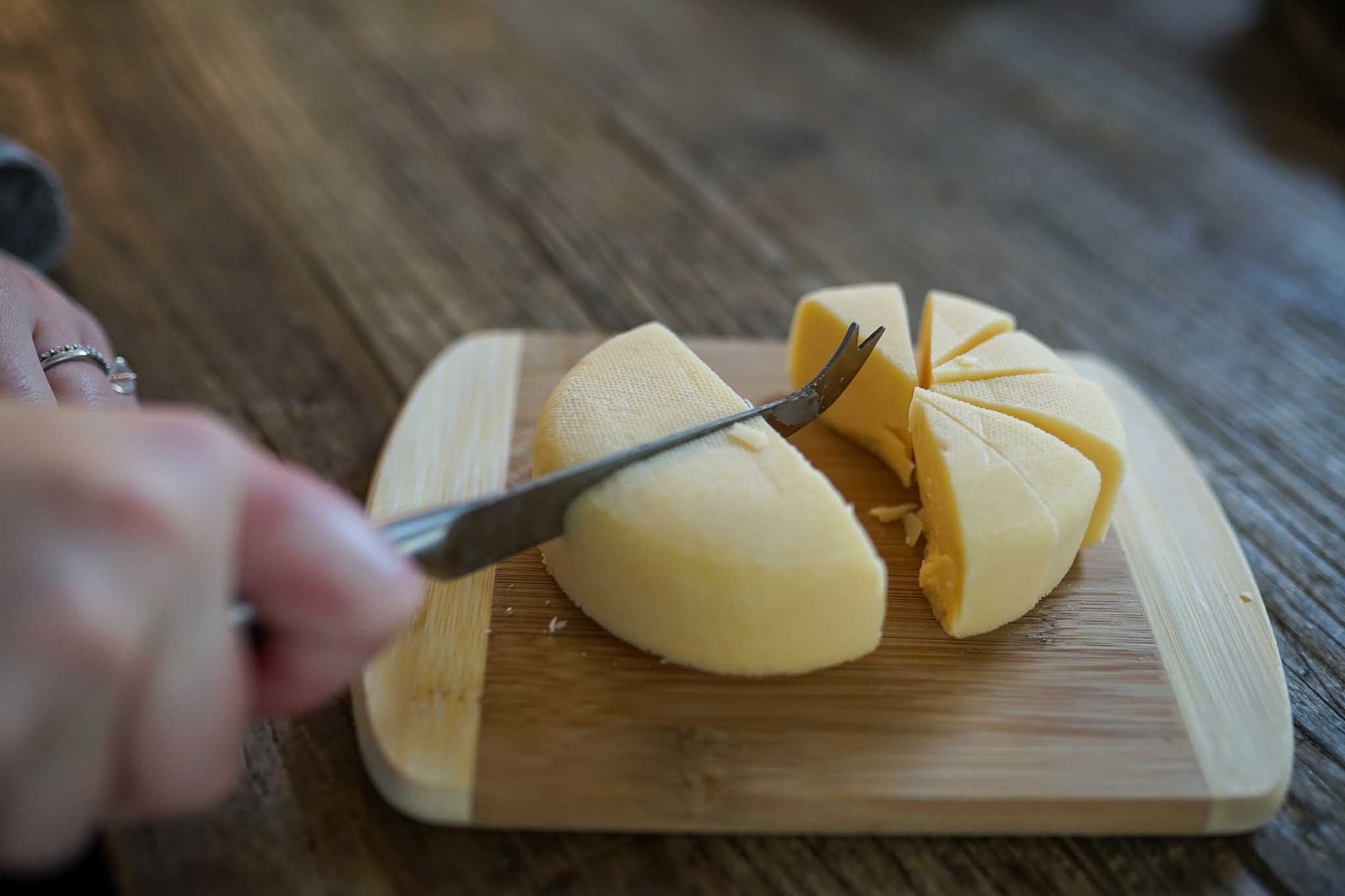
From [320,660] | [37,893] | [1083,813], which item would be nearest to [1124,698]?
[1083,813]

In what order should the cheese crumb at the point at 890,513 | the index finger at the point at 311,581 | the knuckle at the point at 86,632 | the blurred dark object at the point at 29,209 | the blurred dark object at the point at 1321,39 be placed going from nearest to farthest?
the knuckle at the point at 86,632 < the index finger at the point at 311,581 < the cheese crumb at the point at 890,513 < the blurred dark object at the point at 29,209 < the blurred dark object at the point at 1321,39

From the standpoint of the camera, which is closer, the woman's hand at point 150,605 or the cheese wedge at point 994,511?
the woman's hand at point 150,605

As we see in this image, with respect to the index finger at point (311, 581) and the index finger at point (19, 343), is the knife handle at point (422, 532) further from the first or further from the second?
the index finger at point (19, 343)

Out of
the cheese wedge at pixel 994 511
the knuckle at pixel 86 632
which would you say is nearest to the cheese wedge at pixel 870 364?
the cheese wedge at pixel 994 511

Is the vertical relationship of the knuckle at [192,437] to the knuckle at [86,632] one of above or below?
above

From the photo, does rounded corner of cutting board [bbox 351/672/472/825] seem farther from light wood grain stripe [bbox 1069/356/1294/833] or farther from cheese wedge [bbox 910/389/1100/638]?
light wood grain stripe [bbox 1069/356/1294/833]

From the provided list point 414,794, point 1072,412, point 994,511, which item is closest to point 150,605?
point 414,794

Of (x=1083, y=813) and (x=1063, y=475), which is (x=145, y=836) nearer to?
(x=1083, y=813)
